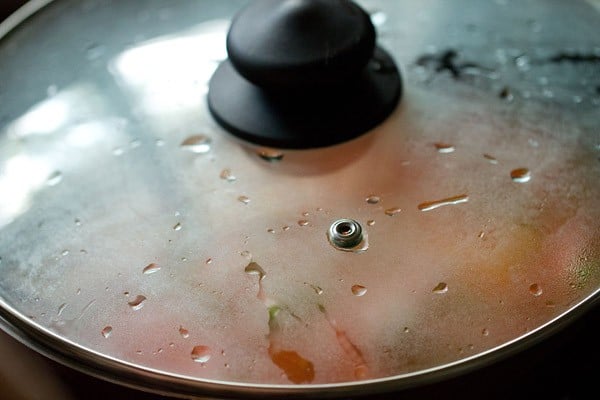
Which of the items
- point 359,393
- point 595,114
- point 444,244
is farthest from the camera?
point 595,114

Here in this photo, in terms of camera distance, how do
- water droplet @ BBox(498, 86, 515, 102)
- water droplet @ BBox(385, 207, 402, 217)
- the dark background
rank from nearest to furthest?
the dark background
water droplet @ BBox(385, 207, 402, 217)
water droplet @ BBox(498, 86, 515, 102)

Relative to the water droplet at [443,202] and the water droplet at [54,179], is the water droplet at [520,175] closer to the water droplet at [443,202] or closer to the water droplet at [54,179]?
the water droplet at [443,202]

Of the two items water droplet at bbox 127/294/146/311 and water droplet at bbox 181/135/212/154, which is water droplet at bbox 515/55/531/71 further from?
water droplet at bbox 127/294/146/311

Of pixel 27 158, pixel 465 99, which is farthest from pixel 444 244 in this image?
pixel 27 158

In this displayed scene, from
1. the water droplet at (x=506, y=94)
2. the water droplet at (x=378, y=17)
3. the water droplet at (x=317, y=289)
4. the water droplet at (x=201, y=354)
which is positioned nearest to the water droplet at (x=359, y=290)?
the water droplet at (x=317, y=289)

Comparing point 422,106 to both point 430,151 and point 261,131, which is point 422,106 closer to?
point 430,151

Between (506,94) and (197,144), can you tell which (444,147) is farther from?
(197,144)

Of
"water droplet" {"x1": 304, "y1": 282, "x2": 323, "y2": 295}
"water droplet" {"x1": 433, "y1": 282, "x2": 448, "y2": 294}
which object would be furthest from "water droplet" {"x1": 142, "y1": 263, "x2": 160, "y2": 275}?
"water droplet" {"x1": 433, "y1": 282, "x2": 448, "y2": 294}
